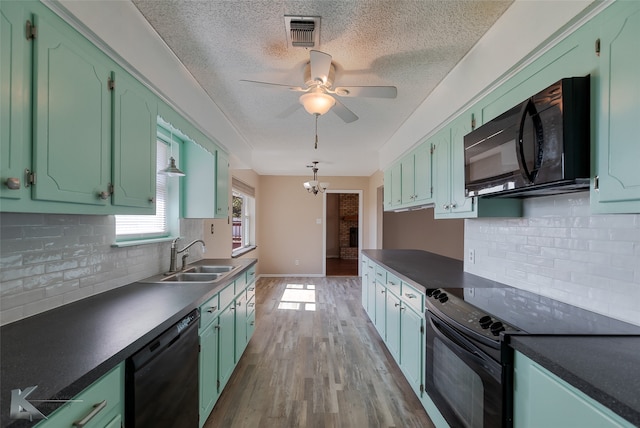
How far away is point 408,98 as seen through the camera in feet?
8.53

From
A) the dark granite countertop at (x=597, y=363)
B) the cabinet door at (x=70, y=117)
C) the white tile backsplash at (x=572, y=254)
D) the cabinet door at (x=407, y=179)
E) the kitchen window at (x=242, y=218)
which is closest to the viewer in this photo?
the dark granite countertop at (x=597, y=363)

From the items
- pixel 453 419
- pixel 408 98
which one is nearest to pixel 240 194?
pixel 408 98

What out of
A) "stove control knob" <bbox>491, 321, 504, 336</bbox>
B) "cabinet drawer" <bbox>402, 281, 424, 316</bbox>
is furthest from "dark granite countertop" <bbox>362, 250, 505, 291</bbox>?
"stove control knob" <bbox>491, 321, 504, 336</bbox>

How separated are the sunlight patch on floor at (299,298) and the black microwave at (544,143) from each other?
3.45 meters

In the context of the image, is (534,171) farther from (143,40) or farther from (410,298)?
(143,40)

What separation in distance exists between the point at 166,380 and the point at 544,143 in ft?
6.56

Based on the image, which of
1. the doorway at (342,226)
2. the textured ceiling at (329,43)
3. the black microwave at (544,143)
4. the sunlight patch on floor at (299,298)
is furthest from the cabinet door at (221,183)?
the doorway at (342,226)

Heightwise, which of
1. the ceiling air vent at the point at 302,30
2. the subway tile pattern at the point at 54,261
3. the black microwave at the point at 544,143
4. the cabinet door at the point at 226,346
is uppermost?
the ceiling air vent at the point at 302,30

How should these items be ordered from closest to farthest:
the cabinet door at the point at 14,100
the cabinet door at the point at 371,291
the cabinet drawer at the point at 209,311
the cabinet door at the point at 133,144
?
the cabinet door at the point at 14,100 → the cabinet door at the point at 133,144 → the cabinet drawer at the point at 209,311 → the cabinet door at the point at 371,291

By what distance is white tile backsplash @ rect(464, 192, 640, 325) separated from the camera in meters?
1.21

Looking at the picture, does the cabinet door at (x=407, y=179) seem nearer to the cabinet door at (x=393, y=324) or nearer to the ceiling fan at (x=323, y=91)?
the cabinet door at (x=393, y=324)

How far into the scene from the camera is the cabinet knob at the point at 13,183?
0.87m

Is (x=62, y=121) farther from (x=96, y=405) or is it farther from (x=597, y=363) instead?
(x=597, y=363)

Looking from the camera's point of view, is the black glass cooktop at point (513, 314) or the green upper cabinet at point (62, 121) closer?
the green upper cabinet at point (62, 121)
